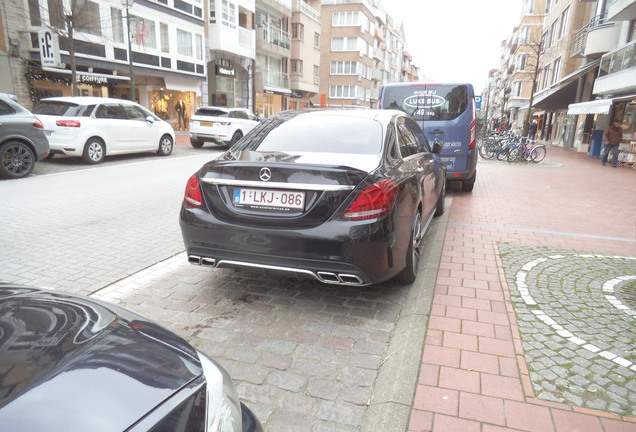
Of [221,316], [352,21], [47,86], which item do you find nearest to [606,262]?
[221,316]

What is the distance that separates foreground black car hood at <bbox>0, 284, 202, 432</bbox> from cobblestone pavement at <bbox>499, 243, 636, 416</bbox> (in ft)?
6.97

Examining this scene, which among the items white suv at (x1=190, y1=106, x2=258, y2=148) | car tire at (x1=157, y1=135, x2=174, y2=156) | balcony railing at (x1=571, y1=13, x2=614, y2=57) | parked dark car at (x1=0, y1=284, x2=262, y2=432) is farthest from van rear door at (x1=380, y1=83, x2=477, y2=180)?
balcony railing at (x1=571, y1=13, x2=614, y2=57)

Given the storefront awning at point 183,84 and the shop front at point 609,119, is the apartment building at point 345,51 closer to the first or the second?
the storefront awning at point 183,84

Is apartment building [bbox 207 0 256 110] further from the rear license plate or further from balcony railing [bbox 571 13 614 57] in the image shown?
the rear license plate

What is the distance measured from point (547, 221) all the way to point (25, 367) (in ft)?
24.0

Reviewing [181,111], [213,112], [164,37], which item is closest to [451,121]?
[213,112]

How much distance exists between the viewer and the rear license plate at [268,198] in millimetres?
3164

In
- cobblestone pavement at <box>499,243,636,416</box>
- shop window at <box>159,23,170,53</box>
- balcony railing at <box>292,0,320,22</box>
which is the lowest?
cobblestone pavement at <box>499,243,636,416</box>

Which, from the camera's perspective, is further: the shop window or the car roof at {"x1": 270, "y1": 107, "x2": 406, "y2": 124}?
the shop window

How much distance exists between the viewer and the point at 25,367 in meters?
1.17

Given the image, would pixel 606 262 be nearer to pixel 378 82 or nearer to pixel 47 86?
pixel 47 86

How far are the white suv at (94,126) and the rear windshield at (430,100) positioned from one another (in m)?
7.72

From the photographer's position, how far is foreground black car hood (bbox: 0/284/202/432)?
1049mm

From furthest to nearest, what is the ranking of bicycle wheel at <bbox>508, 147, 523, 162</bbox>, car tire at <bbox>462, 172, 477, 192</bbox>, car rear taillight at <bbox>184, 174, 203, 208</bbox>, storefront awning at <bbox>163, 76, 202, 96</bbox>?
storefront awning at <bbox>163, 76, 202, 96</bbox>
bicycle wheel at <bbox>508, 147, 523, 162</bbox>
car tire at <bbox>462, 172, 477, 192</bbox>
car rear taillight at <bbox>184, 174, 203, 208</bbox>
